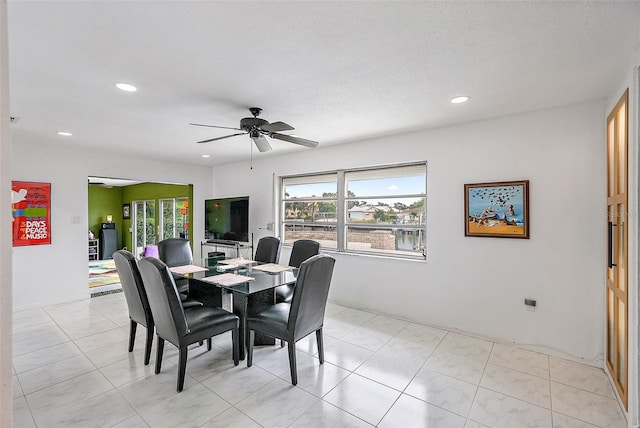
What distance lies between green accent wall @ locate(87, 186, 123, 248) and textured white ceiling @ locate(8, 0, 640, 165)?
691 cm

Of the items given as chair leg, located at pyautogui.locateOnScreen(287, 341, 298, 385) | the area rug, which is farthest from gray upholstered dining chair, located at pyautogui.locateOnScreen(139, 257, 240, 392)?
the area rug

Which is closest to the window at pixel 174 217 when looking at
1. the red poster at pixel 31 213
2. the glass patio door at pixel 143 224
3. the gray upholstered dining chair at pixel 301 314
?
the glass patio door at pixel 143 224

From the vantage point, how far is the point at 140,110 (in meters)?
2.92

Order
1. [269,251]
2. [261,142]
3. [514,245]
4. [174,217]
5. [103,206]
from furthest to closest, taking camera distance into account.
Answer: [103,206] < [174,217] < [269,251] < [514,245] < [261,142]

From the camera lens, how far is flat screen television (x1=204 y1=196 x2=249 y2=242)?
5.29 metres

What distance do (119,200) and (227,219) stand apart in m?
6.29

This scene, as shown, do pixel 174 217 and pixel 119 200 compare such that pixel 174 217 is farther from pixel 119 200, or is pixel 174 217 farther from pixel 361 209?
pixel 361 209

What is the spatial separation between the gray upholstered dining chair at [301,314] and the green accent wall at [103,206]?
8.84m

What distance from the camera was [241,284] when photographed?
2.71 metres

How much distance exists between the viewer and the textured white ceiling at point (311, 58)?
1.51 metres

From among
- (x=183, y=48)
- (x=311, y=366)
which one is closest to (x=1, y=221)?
(x=183, y=48)

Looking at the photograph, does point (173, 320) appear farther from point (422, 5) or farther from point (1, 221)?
point (422, 5)

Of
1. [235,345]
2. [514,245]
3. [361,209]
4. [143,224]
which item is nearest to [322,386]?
[235,345]

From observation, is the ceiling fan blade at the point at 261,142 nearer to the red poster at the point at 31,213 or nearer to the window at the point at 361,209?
the window at the point at 361,209
